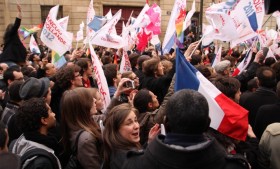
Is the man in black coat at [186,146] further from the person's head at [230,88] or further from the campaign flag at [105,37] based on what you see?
the campaign flag at [105,37]

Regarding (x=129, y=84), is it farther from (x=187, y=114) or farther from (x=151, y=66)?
(x=187, y=114)

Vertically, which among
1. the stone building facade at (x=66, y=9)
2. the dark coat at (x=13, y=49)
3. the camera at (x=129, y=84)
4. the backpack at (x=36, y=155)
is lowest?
the backpack at (x=36, y=155)

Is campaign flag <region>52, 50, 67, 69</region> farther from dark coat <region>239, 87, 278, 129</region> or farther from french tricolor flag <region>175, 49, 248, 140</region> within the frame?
french tricolor flag <region>175, 49, 248, 140</region>

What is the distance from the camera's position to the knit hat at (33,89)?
3.57 meters

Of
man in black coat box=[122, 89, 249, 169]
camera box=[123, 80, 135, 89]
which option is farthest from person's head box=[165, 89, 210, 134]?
camera box=[123, 80, 135, 89]

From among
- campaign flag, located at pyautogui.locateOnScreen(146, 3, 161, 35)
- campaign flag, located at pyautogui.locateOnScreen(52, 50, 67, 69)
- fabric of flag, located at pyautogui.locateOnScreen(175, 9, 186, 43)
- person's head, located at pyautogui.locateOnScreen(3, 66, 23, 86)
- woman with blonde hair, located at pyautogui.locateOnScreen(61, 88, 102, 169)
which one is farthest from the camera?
campaign flag, located at pyautogui.locateOnScreen(146, 3, 161, 35)

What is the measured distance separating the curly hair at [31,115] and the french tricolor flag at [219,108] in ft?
3.90

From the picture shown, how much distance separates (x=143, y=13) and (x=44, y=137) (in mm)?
7746

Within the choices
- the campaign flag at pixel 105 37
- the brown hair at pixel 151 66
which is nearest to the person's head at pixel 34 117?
the brown hair at pixel 151 66

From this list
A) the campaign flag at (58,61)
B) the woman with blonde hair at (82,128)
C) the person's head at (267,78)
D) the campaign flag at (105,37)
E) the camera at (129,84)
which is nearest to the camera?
the woman with blonde hair at (82,128)

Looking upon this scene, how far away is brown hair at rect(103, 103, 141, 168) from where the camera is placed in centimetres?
259

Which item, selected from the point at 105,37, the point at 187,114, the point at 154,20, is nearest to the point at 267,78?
the point at 187,114

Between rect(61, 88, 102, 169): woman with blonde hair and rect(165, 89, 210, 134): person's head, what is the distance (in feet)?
3.69

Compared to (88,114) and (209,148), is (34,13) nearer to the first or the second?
(88,114)
